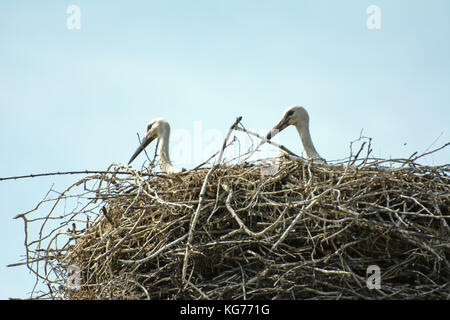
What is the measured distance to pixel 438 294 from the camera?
150 inches

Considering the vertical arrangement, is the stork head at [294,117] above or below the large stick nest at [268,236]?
above

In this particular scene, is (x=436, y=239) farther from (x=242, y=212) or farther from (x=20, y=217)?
(x=20, y=217)

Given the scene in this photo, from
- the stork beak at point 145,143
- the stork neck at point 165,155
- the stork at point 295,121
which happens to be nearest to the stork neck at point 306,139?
the stork at point 295,121

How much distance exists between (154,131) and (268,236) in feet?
7.91

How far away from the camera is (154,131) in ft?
20.4

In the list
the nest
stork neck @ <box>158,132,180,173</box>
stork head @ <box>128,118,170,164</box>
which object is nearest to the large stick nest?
the nest

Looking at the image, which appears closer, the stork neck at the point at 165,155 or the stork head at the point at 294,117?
the stork neck at the point at 165,155

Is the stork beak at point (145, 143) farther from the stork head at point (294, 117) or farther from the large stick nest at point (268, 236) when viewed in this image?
the large stick nest at point (268, 236)

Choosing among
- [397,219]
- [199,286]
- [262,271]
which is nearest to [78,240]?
[199,286]

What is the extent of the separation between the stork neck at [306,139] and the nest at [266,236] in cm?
119

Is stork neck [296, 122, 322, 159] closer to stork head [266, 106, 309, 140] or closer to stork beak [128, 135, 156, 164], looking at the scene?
stork head [266, 106, 309, 140]

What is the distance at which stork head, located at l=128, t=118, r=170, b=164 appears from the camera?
612 centimetres

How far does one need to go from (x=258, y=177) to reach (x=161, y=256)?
2.35ft

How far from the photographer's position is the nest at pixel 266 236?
12.7ft
